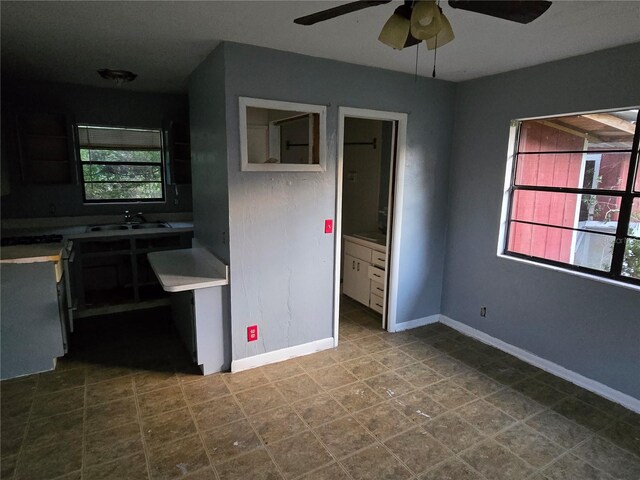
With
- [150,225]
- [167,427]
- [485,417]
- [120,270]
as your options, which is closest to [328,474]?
[167,427]

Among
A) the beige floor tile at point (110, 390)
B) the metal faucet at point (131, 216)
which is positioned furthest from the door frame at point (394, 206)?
the metal faucet at point (131, 216)

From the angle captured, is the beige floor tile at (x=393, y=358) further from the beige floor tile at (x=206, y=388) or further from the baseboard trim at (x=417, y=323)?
the beige floor tile at (x=206, y=388)

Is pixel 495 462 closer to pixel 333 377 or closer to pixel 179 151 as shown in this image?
pixel 333 377

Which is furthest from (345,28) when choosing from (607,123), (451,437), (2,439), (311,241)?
(2,439)

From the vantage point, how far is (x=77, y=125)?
13.8 ft

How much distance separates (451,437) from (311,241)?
170 centimetres

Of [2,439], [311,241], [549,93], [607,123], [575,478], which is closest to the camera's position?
[575,478]

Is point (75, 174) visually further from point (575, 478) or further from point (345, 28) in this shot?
point (575, 478)

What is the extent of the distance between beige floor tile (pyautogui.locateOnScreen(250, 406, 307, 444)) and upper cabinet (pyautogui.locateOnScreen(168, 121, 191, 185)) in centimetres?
307

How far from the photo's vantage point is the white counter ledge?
2699 millimetres

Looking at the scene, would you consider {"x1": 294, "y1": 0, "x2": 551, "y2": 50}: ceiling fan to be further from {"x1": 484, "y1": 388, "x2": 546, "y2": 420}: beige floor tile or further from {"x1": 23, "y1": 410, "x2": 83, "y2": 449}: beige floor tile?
{"x1": 23, "y1": 410, "x2": 83, "y2": 449}: beige floor tile

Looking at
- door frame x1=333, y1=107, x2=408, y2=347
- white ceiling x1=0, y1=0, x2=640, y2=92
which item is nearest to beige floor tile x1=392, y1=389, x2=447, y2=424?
door frame x1=333, y1=107, x2=408, y2=347

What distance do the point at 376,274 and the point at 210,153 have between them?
6.88 ft

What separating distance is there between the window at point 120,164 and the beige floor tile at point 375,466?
12.7 ft
